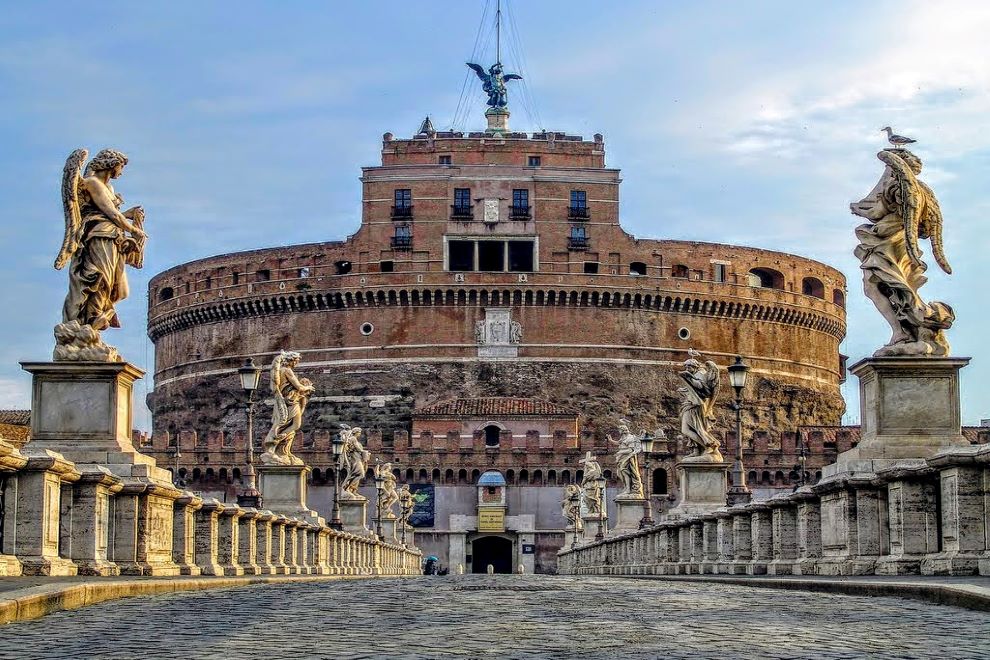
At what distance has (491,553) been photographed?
78.0 meters

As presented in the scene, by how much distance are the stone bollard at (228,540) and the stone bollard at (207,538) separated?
0.78 m

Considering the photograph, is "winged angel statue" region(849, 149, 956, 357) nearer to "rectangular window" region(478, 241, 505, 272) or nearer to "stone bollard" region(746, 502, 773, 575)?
"stone bollard" region(746, 502, 773, 575)

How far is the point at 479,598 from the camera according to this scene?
1044 cm

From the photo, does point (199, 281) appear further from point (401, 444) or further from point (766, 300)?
point (766, 300)

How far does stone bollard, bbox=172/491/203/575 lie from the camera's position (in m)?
13.7

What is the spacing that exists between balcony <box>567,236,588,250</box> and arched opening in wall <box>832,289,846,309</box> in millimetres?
17665

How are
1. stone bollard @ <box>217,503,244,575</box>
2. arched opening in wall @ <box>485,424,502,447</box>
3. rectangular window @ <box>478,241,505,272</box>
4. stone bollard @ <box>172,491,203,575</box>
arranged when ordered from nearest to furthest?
1. stone bollard @ <box>172,491,203,575</box>
2. stone bollard @ <box>217,503,244,575</box>
3. arched opening in wall @ <box>485,424,502,447</box>
4. rectangular window @ <box>478,241,505,272</box>

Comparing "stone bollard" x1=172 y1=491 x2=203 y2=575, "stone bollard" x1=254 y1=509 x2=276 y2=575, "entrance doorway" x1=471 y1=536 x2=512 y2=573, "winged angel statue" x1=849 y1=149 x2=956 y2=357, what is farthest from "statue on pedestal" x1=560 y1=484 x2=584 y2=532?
"winged angel statue" x1=849 y1=149 x2=956 y2=357

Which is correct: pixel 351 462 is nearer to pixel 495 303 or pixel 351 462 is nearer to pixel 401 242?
pixel 495 303

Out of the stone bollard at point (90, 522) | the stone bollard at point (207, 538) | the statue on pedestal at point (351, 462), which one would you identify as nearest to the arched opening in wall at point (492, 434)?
the statue on pedestal at point (351, 462)

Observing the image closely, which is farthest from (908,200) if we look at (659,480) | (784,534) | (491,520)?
(491,520)

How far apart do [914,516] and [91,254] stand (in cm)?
662

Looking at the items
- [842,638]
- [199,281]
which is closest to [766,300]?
[199,281]

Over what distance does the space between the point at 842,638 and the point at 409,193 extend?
80.3m
